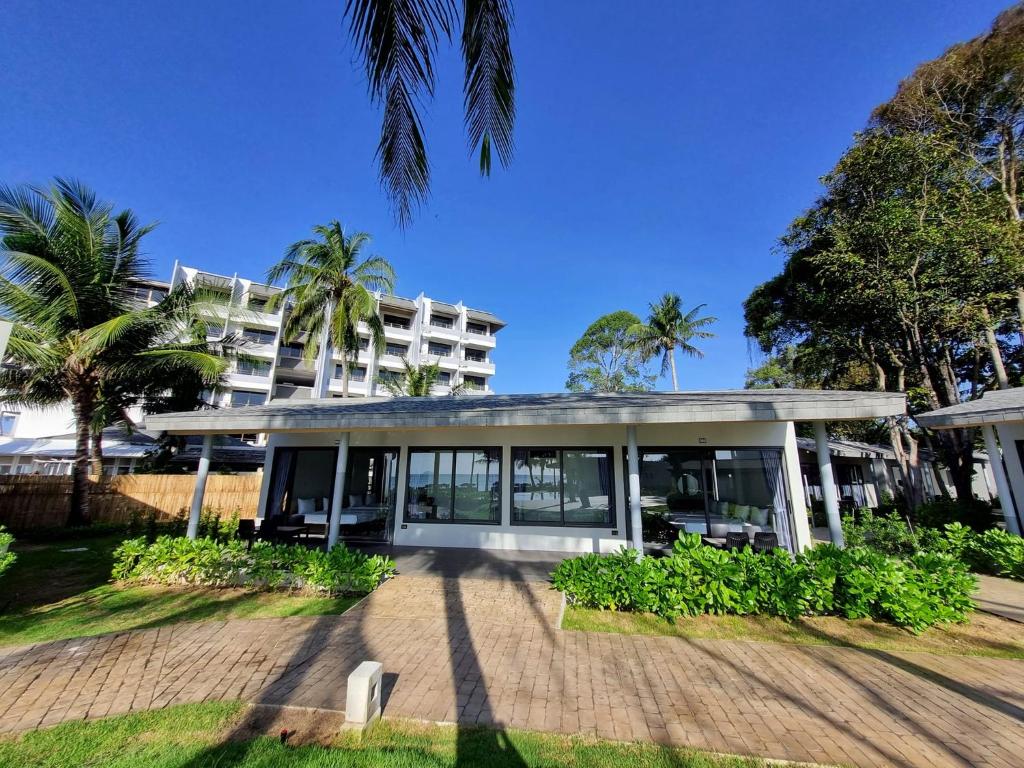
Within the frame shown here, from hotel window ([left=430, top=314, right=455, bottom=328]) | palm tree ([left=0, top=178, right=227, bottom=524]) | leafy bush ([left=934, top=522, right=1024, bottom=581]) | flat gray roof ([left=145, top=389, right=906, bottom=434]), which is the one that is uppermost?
hotel window ([left=430, top=314, right=455, bottom=328])

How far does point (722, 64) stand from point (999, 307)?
12239 millimetres

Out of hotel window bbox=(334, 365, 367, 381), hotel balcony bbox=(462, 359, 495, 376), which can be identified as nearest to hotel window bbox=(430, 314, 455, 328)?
hotel balcony bbox=(462, 359, 495, 376)

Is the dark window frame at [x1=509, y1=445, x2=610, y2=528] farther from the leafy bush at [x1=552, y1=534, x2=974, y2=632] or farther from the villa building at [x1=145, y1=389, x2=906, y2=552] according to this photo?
the leafy bush at [x1=552, y1=534, x2=974, y2=632]

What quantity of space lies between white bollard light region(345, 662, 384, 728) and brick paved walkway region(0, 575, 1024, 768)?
0.81ft

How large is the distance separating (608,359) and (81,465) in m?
30.1

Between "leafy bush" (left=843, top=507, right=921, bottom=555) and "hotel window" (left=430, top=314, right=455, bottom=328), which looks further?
"hotel window" (left=430, top=314, right=455, bottom=328)

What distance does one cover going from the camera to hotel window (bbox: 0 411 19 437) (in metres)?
25.2

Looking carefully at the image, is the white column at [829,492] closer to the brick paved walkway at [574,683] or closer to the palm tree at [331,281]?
the brick paved walkway at [574,683]

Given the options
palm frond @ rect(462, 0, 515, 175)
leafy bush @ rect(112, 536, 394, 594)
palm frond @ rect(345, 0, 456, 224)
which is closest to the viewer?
palm frond @ rect(345, 0, 456, 224)

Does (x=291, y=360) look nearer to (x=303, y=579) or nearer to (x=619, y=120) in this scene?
(x=303, y=579)

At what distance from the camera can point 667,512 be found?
8750mm

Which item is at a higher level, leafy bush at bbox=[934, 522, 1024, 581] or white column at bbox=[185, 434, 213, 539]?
white column at bbox=[185, 434, 213, 539]

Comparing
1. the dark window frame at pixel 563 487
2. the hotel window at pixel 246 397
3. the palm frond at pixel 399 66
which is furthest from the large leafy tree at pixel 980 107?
the hotel window at pixel 246 397

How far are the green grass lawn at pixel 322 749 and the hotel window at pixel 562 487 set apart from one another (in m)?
6.04
